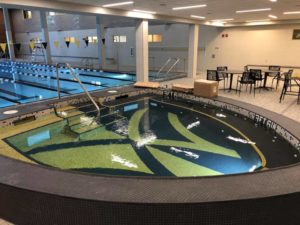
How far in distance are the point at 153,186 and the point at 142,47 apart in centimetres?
723

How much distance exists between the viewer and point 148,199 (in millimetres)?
1825

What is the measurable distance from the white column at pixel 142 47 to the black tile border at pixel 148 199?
274 inches

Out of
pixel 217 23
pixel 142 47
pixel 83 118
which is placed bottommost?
pixel 83 118

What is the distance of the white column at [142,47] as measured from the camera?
8.42m

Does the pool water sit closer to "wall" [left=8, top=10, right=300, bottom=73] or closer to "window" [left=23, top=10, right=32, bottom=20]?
"wall" [left=8, top=10, right=300, bottom=73]

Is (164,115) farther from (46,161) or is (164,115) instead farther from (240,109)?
(46,161)

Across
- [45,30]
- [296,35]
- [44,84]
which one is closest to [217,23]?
[296,35]

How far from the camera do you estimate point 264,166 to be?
333 cm

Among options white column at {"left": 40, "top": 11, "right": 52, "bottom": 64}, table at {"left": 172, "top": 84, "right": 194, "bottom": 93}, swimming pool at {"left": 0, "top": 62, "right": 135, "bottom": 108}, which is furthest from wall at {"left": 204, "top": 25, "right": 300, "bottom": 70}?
white column at {"left": 40, "top": 11, "right": 52, "bottom": 64}

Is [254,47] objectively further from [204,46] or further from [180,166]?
[180,166]

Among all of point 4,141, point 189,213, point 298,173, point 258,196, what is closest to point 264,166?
point 298,173

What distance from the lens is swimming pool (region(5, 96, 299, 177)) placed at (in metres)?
3.35

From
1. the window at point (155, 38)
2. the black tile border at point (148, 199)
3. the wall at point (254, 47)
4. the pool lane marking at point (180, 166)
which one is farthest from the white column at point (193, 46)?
the black tile border at point (148, 199)

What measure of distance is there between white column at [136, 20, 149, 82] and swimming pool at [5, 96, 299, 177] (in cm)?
339
